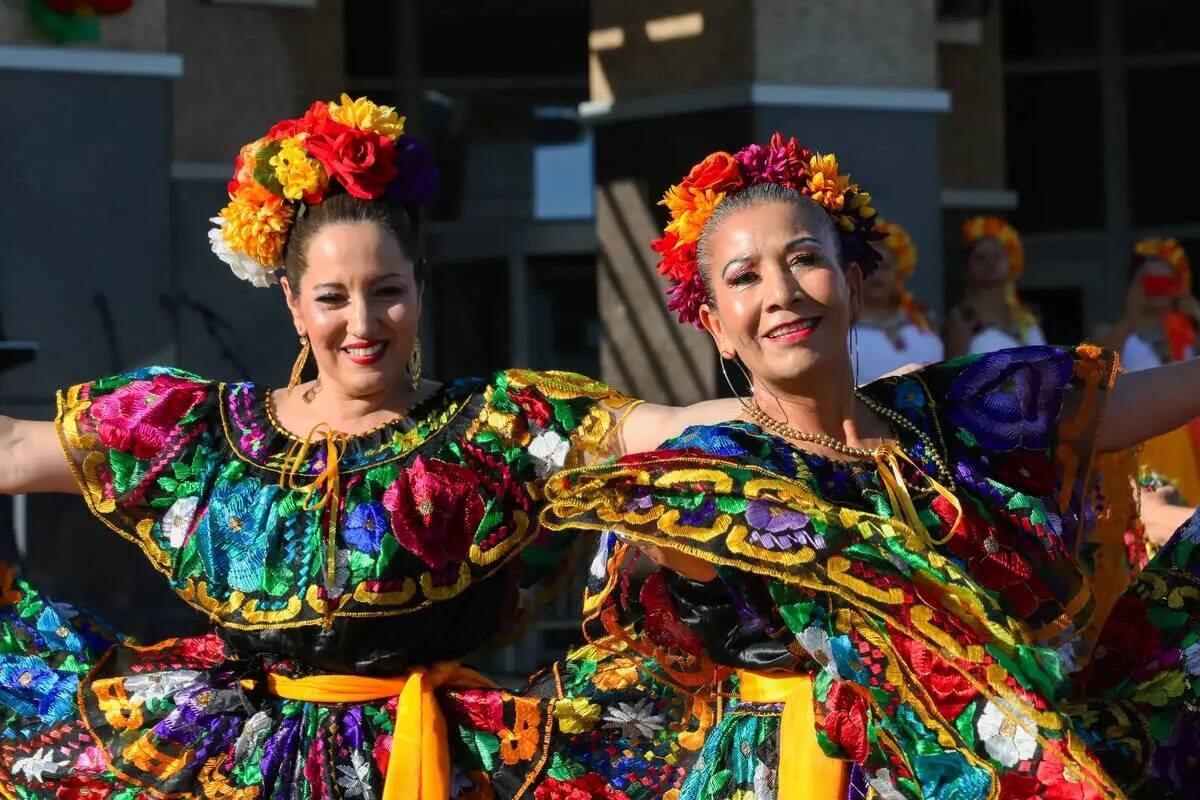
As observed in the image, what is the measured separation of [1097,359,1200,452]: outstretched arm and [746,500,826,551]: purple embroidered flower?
2.16 ft

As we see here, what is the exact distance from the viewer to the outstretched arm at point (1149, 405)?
343 centimetres

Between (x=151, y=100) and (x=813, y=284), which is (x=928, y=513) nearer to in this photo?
(x=813, y=284)

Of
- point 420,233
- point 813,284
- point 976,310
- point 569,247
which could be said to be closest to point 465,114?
point 569,247

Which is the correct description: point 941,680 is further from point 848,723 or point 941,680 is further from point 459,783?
point 459,783

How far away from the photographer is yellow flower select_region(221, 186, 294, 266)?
12.8 feet

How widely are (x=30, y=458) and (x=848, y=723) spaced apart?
158 cm

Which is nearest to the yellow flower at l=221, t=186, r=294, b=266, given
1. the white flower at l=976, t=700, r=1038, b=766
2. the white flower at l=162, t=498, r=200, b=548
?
the white flower at l=162, t=498, r=200, b=548

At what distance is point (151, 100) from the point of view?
6.48 metres

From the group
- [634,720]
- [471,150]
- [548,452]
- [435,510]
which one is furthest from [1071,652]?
[471,150]

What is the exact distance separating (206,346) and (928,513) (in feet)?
13.7

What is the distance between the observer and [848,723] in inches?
121

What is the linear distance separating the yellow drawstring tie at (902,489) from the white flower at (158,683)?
128cm

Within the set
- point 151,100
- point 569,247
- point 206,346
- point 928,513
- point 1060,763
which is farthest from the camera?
point 569,247

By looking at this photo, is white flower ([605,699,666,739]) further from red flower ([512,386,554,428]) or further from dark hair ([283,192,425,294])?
dark hair ([283,192,425,294])
